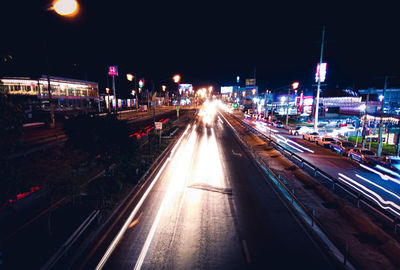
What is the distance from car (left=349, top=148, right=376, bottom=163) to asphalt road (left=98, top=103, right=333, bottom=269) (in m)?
14.3

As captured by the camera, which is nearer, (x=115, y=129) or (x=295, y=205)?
(x=115, y=129)

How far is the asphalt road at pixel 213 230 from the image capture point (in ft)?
29.8

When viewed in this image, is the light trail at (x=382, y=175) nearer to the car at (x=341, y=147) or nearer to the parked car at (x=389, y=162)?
the parked car at (x=389, y=162)

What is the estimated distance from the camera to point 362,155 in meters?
24.5

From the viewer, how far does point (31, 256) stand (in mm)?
8445

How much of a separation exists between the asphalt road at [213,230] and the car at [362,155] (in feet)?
46.9

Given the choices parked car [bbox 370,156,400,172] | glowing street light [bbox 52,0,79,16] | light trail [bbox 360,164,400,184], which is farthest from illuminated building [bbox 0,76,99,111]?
parked car [bbox 370,156,400,172]

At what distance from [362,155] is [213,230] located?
2287 centimetres

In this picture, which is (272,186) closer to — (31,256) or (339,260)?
(339,260)

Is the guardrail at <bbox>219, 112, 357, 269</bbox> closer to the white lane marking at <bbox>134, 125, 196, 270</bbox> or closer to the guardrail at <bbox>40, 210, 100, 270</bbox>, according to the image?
the white lane marking at <bbox>134, 125, 196, 270</bbox>

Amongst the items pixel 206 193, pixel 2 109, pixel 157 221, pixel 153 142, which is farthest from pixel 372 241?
pixel 153 142

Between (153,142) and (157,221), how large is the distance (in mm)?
19107

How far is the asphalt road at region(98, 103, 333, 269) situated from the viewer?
9.07 m

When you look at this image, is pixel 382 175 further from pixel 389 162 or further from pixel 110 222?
pixel 110 222
